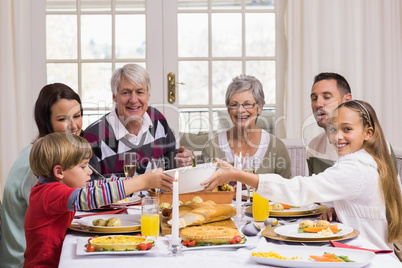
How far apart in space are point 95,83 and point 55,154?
2641 mm

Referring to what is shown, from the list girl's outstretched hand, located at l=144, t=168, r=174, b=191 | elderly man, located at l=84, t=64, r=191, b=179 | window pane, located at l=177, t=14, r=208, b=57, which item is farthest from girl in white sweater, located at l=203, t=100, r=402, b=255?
window pane, located at l=177, t=14, r=208, b=57

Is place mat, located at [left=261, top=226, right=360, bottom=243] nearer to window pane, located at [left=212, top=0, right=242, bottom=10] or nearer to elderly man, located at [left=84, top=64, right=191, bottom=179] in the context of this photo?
elderly man, located at [left=84, top=64, right=191, bottom=179]

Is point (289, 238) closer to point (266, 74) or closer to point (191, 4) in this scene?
point (266, 74)

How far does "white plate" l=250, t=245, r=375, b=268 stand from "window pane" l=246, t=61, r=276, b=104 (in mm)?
3230

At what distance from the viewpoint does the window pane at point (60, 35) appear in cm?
442

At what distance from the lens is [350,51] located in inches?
173

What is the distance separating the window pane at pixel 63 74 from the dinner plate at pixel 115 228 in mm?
2776

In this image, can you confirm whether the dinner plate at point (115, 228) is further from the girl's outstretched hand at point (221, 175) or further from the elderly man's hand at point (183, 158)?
the elderly man's hand at point (183, 158)

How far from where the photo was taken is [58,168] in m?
1.88

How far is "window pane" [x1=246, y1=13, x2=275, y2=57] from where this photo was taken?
14.9 feet

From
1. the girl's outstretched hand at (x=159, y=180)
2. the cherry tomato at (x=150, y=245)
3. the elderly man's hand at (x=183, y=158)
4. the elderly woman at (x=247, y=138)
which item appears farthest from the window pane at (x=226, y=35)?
the cherry tomato at (x=150, y=245)

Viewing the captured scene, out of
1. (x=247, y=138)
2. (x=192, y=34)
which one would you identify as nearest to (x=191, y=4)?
(x=192, y=34)

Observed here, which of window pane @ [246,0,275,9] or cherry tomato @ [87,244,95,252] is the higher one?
window pane @ [246,0,275,9]

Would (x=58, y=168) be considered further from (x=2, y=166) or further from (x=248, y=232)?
(x=2, y=166)
